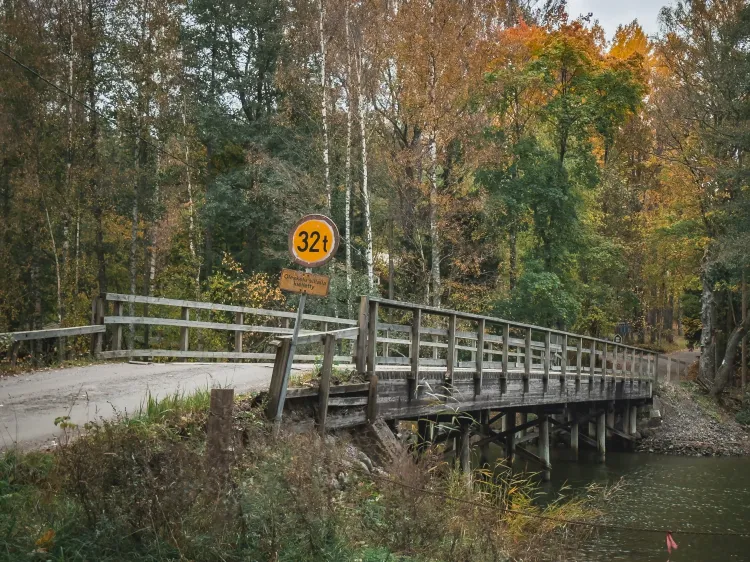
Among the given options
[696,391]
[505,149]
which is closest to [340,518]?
[505,149]

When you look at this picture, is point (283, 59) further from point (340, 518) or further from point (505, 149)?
point (340, 518)

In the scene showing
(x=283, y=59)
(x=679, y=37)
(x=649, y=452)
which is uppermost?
(x=679, y=37)

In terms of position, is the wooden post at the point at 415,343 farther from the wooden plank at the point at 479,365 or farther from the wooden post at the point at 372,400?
the wooden plank at the point at 479,365

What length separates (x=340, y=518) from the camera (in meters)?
6.20

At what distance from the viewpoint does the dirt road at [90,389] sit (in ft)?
26.3

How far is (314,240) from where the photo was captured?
788 cm

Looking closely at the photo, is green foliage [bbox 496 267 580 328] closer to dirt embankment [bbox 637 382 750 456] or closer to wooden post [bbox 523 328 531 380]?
dirt embankment [bbox 637 382 750 456]

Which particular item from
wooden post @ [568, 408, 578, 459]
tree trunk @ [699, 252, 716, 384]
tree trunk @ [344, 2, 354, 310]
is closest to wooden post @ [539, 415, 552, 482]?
wooden post @ [568, 408, 578, 459]

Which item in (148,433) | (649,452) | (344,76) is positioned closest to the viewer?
(148,433)

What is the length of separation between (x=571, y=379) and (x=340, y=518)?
15235 millimetres

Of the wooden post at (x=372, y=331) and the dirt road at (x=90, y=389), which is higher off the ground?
the wooden post at (x=372, y=331)

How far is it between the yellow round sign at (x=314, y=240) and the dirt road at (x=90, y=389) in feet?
6.02

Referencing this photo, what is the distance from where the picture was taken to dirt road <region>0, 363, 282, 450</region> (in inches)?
316

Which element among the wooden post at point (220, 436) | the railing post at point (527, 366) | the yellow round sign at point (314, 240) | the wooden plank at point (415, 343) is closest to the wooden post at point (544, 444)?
the railing post at point (527, 366)
